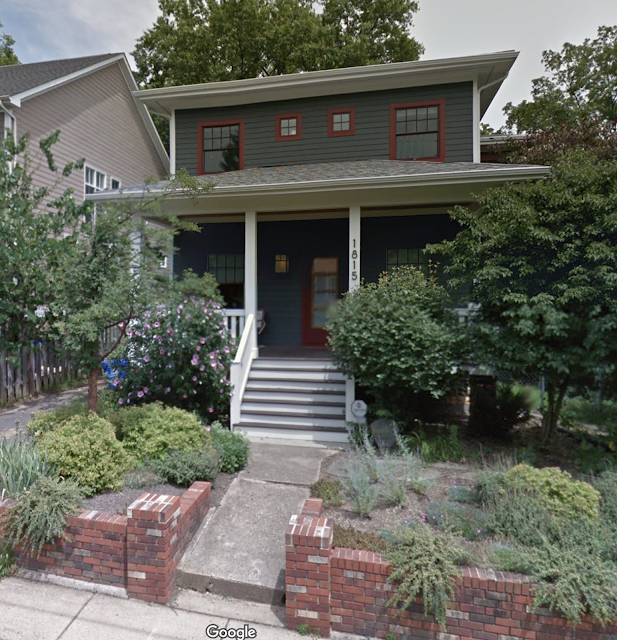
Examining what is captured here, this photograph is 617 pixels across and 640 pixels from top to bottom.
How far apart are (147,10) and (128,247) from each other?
22386 millimetres

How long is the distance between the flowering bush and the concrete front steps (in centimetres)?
59

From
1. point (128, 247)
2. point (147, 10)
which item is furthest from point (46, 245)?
point (147, 10)

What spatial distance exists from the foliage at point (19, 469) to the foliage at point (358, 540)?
102 inches

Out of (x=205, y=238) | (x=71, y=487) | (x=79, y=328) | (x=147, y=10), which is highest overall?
(x=147, y=10)

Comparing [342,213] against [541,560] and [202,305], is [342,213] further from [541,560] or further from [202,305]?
[541,560]

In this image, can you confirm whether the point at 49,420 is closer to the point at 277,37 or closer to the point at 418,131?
the point at 418,131

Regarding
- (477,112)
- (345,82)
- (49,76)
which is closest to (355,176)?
(345,82)

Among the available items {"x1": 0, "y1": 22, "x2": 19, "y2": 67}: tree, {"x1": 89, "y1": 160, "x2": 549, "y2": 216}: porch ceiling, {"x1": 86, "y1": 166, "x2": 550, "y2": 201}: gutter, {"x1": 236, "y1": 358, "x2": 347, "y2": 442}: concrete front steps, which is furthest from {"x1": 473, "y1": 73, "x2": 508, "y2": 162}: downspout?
{"x1": 0, "y1": 22, "x2": 19, "y2": 67}: tree

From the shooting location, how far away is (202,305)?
20.4ft

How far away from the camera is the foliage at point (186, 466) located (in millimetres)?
4266

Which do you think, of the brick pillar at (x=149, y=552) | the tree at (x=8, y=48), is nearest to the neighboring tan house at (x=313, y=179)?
the brick pillar at (x=149, y=552)

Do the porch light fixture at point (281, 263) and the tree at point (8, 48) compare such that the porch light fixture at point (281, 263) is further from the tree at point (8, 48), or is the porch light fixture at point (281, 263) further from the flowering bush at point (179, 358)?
the tree at point (8, 48)

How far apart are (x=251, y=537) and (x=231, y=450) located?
4.40 ft

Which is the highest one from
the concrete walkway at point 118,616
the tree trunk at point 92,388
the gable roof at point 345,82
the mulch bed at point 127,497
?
the gable roof at point 345,82
